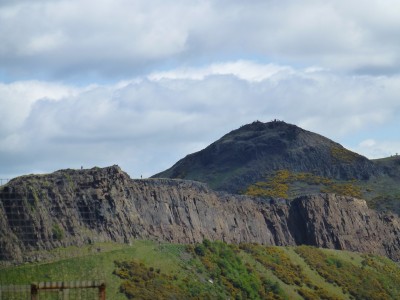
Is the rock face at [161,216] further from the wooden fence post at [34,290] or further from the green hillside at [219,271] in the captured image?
the wooden fence post at [34,290]

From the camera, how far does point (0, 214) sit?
127312mm

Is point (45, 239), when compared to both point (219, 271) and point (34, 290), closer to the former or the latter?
point (219, 271)

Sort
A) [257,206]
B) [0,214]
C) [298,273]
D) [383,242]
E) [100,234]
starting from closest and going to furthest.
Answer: [0,214], [100,234], [298,273], [257,206], [383,242]

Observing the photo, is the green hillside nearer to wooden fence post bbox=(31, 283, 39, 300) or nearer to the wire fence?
the wire fence

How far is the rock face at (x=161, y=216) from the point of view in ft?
429

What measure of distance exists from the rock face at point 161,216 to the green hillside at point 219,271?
10.5 ft

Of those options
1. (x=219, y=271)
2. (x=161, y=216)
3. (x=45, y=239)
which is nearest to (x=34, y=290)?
(x=45, y=239)

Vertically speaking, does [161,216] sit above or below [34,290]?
above

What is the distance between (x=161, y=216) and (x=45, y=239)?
25493 mm

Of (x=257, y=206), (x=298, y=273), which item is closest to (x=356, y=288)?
(x=298, y=273)

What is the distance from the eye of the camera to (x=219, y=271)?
145500 mm

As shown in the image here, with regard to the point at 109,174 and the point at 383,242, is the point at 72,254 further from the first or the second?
the point at 383,242

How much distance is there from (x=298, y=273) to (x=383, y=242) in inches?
1419

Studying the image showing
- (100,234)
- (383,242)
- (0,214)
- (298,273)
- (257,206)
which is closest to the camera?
(0,214)
